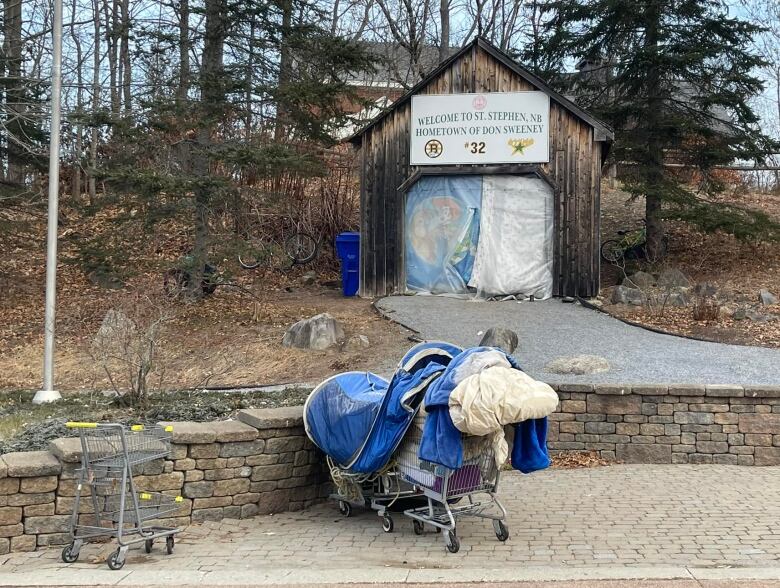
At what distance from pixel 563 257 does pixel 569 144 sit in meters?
2.42

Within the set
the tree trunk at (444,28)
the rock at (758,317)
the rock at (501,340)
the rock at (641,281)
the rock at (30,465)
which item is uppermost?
the tree trunk at (444,28)

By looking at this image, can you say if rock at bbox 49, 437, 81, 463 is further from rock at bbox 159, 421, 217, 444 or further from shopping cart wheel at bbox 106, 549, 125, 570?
shopping cart wheel at bbox 106, 549, 125, 570

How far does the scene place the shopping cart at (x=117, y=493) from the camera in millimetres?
5887

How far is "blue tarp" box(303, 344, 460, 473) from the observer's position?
253 inches

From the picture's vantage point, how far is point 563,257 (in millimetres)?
18312

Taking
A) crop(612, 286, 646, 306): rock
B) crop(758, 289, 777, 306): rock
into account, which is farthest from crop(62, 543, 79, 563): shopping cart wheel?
crop(758, 289, 777, 306): rock

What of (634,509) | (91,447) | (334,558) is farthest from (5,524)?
(634,509)

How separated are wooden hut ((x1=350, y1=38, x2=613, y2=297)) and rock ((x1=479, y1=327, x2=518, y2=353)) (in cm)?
620

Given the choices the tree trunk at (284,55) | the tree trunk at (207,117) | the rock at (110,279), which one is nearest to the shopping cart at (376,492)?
the tree trunk at (207,117)

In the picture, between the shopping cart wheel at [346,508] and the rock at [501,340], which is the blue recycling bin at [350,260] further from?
the shopping cart wheel at [346,508]

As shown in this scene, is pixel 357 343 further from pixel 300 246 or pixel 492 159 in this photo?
pixel 300 246

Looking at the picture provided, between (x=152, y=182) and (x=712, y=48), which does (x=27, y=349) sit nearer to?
(x=152, y=182)

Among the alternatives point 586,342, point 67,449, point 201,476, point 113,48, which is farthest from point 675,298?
point 113,48

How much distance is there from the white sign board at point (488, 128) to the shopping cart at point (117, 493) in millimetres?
13077
